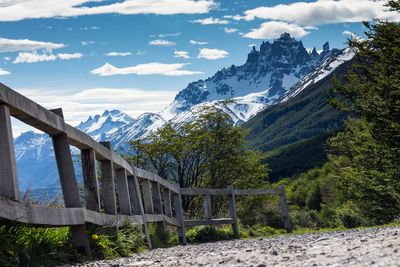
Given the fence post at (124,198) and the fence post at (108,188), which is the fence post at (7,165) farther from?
the fence post at (124,198)

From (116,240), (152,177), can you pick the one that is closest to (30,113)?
(116,240)

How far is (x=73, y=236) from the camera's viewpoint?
893cm

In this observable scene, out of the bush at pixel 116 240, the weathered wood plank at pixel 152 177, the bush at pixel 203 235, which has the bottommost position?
the bush at pixel 203 235

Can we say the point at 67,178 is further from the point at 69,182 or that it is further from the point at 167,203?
the point at 167,203

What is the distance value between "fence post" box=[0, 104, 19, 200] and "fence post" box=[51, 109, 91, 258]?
1720mm

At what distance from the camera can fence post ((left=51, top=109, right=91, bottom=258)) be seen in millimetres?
8633

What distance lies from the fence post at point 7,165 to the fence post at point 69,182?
1720 millimetres

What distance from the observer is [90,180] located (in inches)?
384

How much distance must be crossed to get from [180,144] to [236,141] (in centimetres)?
336

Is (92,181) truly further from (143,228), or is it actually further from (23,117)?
(143,228)

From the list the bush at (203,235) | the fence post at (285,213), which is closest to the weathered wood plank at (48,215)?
the bush at (203,235)

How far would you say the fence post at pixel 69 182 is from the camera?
28.3 ft

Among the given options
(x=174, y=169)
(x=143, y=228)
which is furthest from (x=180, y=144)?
(x=143, y=228)

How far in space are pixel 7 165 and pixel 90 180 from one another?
3.15m
